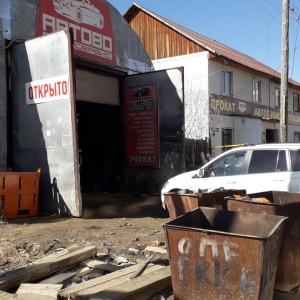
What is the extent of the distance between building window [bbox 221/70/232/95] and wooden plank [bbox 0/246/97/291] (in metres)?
18.6

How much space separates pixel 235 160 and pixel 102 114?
28.7 ft

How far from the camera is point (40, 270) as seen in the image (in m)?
4.82

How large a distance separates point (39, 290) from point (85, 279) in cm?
73

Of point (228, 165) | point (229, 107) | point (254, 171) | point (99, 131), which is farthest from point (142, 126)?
point (229, 107)

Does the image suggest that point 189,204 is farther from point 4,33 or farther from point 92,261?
point 4,33

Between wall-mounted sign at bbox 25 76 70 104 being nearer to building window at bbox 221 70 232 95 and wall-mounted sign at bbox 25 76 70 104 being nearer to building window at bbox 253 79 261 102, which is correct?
building window at bbox 221 70 232 95

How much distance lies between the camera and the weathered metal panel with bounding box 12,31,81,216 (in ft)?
30.1

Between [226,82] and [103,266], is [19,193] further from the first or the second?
[226,82]

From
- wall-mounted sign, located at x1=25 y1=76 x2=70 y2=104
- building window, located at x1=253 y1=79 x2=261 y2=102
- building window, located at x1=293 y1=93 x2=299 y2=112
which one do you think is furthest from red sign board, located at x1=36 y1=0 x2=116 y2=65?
building window, located at x1=293 y1=93 x2=299 y2=112

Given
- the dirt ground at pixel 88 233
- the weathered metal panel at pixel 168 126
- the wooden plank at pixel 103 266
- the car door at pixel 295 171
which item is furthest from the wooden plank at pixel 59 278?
the weathered metal panel at pixel 168 126

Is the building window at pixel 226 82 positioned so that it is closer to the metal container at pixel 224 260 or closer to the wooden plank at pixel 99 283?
the wooden plank at pixel 99 283

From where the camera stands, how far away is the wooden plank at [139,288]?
3.85 m

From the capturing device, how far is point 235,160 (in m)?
8.13

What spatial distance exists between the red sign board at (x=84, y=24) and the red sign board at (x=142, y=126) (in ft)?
4.56
